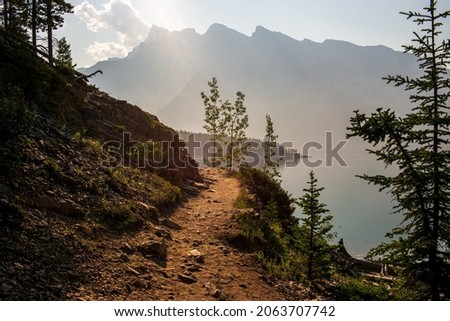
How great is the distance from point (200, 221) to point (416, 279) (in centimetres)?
901

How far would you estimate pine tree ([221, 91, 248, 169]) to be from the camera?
151 feet

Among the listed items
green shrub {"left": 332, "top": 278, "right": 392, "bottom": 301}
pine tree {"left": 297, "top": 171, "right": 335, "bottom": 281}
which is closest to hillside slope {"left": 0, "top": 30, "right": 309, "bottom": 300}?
pine tree {"left": 297, "top": 171, "right": 335, "bottom": 281}

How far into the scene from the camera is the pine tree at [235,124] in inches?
1811

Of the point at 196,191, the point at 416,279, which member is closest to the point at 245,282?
the point at 416,279

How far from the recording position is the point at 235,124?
46750 mm

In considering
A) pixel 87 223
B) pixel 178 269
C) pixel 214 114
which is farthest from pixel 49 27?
pixel 214 114

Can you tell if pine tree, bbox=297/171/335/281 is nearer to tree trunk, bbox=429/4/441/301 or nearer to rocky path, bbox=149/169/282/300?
rocky path, bbox=149/169/282/300

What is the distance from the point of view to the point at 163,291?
7852 millimetres

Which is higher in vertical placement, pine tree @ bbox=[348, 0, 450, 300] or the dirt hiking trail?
pine tree @ bbox=[348, 0, 450, 300]

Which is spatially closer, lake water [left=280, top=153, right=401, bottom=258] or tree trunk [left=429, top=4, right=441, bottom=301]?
tree trunk [left=429, top=4, right=441, bottom=301]

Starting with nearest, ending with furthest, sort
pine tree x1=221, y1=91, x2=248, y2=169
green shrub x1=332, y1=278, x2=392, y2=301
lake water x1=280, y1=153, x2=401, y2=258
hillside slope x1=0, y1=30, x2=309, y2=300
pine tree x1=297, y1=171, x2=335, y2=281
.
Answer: hillside slope x1=0, y1=30, x2=309, y2=300
green shrub x1=332, y1=278, x2=392, y2=301
pine tree x1=297, y1=171, x2=335, y2=281
pine tree x1=221, y1=91, x2=248, y2=169
lake water x1=280, y1=153, x2=401, y2=258

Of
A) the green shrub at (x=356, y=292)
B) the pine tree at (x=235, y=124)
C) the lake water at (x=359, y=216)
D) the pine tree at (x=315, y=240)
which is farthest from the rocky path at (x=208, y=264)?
the lake water at (x=359, y=216)

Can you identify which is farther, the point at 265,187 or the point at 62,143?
the point at 265,187
